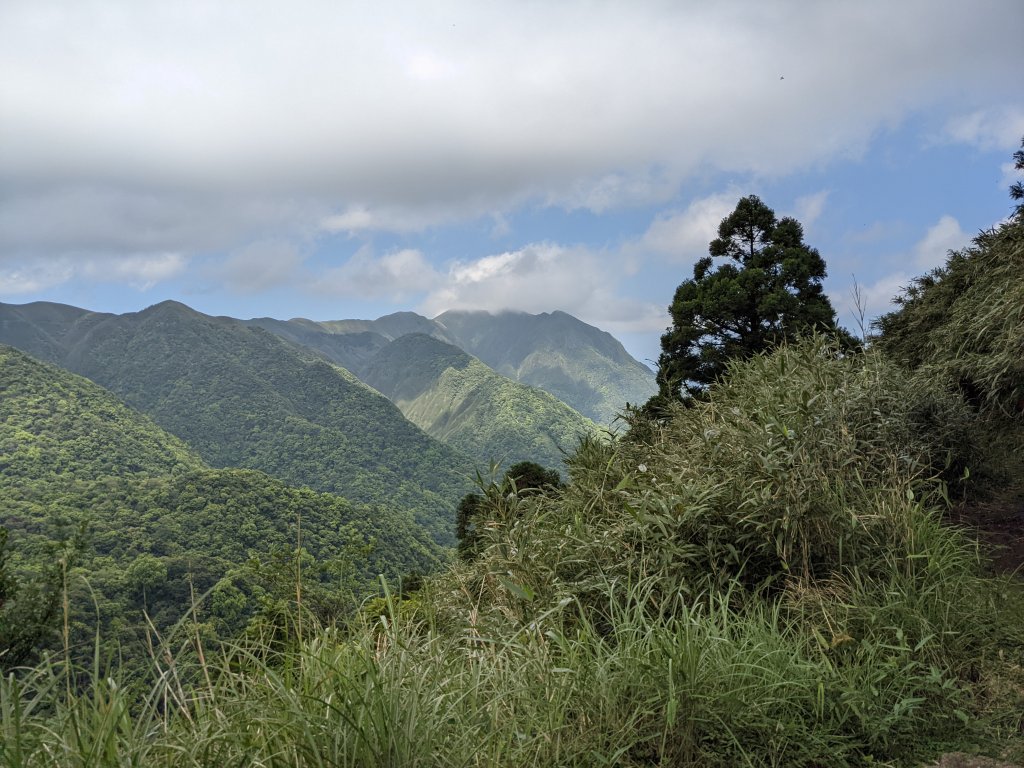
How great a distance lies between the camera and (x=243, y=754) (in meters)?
2.09

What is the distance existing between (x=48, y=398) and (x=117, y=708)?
132530mm

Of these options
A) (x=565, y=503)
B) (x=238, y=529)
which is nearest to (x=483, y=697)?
(x=565, y=503)

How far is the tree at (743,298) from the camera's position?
50.6 feet

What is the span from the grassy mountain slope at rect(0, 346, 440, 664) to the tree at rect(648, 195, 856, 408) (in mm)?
13853

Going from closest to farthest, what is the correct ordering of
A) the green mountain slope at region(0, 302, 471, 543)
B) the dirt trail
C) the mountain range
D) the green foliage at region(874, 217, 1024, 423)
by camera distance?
the dirt trail → the green foliage at region(874, 217, 1024, 423) → the mountain range → the green mountain slope at region(0, 302, 471, 543)

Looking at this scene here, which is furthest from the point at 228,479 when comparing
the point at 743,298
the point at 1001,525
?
the point at 1001,525

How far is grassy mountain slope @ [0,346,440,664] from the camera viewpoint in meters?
38.2

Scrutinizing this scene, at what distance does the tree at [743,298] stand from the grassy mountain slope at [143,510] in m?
13.9

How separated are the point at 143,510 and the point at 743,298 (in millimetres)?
67163

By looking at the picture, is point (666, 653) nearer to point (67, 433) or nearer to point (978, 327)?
point (978, 327)

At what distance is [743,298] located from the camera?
1554 cm

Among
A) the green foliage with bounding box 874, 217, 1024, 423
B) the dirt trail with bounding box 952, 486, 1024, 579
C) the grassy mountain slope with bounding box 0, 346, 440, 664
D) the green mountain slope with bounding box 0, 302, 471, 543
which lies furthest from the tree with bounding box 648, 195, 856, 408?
the green mountain slope with bounding box 0, 302, 471, 543

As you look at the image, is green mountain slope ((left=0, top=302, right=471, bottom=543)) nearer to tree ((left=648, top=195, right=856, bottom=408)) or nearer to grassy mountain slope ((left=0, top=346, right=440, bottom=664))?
grassy mountain slope ((left=0, top=346, right=440, bottom=664))

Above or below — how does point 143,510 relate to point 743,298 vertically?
below
